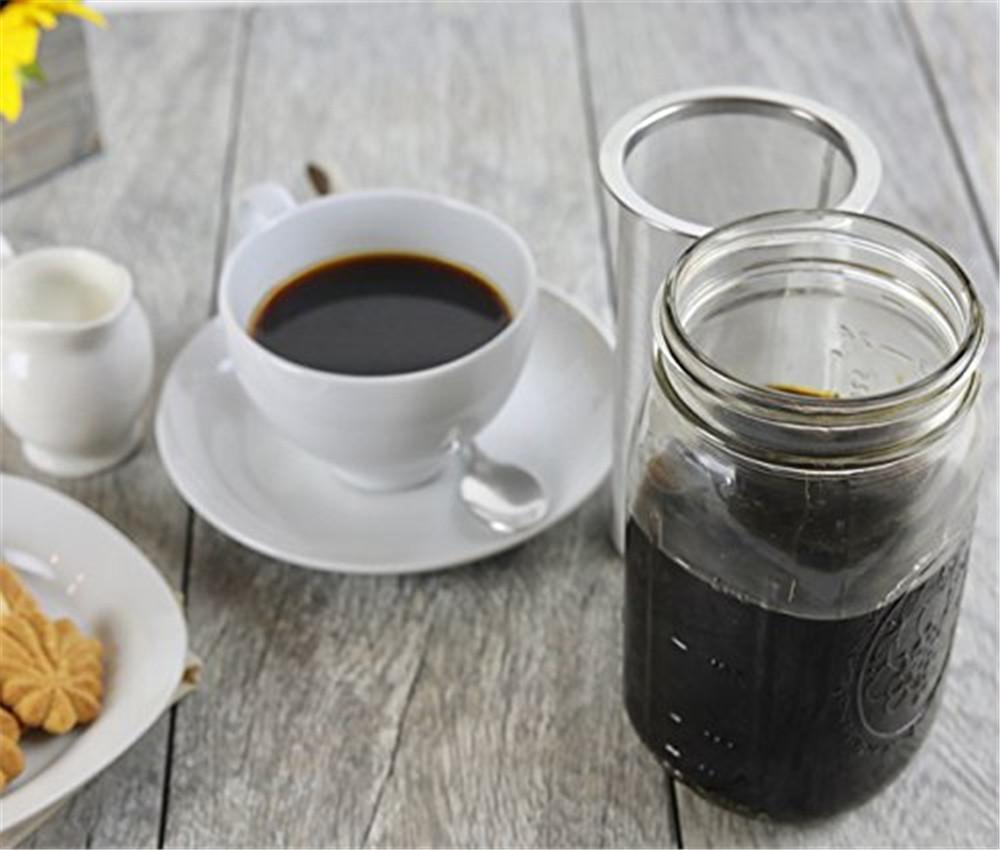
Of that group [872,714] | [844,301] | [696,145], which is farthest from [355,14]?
[872,714]

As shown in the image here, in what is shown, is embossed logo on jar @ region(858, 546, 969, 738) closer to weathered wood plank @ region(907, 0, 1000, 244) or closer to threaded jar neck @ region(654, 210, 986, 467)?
threaded jar neck @ region(654, 210, 986, 467)

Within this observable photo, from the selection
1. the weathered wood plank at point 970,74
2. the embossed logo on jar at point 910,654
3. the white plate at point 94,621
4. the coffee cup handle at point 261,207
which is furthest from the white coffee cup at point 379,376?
the weathered wood plank at point 970,74

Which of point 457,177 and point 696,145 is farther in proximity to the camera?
point 457,177

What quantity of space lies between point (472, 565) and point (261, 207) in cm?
24

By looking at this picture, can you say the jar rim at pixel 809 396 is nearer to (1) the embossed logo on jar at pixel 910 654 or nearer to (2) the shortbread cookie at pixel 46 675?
(1) the embossed logo on jar at pixel 910 654

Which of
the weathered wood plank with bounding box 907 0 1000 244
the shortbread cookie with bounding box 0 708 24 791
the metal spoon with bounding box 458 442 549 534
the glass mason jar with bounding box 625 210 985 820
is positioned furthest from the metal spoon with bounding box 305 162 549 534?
the weathered wood plank with bounding box 907 0 1000 244

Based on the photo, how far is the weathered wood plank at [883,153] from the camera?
738 millimetres

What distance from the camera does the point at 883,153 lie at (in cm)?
115

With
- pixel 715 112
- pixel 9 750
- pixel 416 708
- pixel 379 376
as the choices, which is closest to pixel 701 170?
pixel 715 112

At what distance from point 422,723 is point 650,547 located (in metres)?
0.16

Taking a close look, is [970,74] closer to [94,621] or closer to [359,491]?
[359,491]

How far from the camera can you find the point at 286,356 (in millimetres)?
828

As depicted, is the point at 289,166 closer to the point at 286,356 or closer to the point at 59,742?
the point at 286,356

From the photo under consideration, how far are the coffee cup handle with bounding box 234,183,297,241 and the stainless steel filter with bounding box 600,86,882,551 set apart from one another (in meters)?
0.24
